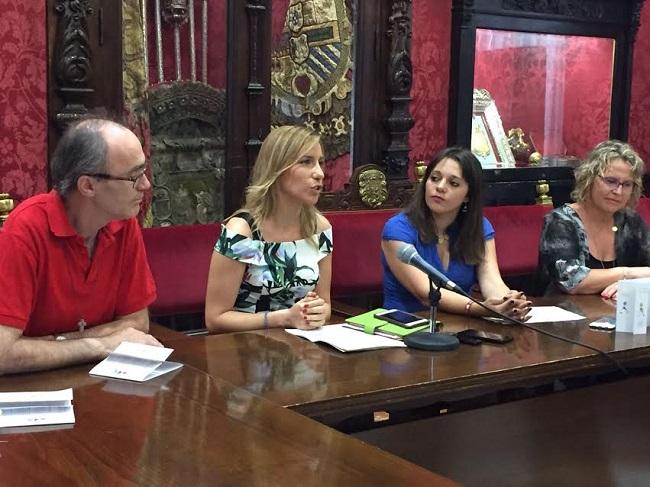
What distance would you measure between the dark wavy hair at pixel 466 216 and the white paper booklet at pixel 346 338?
0.71m

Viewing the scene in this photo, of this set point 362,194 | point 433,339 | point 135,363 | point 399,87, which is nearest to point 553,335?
point 433,339

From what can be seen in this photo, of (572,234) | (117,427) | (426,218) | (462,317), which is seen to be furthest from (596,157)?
(117,427)

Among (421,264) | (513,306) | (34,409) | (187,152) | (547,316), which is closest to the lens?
(34,409)

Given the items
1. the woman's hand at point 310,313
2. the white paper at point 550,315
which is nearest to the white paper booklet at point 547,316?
the white paper at point 550,315

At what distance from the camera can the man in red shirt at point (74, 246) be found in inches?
81.7

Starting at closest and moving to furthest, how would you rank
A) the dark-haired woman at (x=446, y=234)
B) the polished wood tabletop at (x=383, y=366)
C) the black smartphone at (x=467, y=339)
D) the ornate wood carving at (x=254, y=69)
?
1. the polished wood tabletop at (x=383, y=366)
2. the black smartphone at (x=467, y=339)
3. the dark-haired woman at (x=446, y=234)
4. the ornate wood carving at (x=254, y=69)

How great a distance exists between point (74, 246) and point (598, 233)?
6.51 ft

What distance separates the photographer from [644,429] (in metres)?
2.74

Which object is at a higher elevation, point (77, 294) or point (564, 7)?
point (564, 7)

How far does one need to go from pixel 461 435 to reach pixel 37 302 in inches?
43.0

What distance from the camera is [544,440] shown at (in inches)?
99.2

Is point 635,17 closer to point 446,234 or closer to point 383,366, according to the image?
point 446,234

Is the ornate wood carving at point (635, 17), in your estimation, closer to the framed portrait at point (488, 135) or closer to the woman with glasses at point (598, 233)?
the framed portrait at point (488, 135)

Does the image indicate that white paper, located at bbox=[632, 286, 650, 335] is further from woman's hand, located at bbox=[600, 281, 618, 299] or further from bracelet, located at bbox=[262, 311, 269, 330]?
bracelet, located at bbox=[262, 311, 269, 330]
